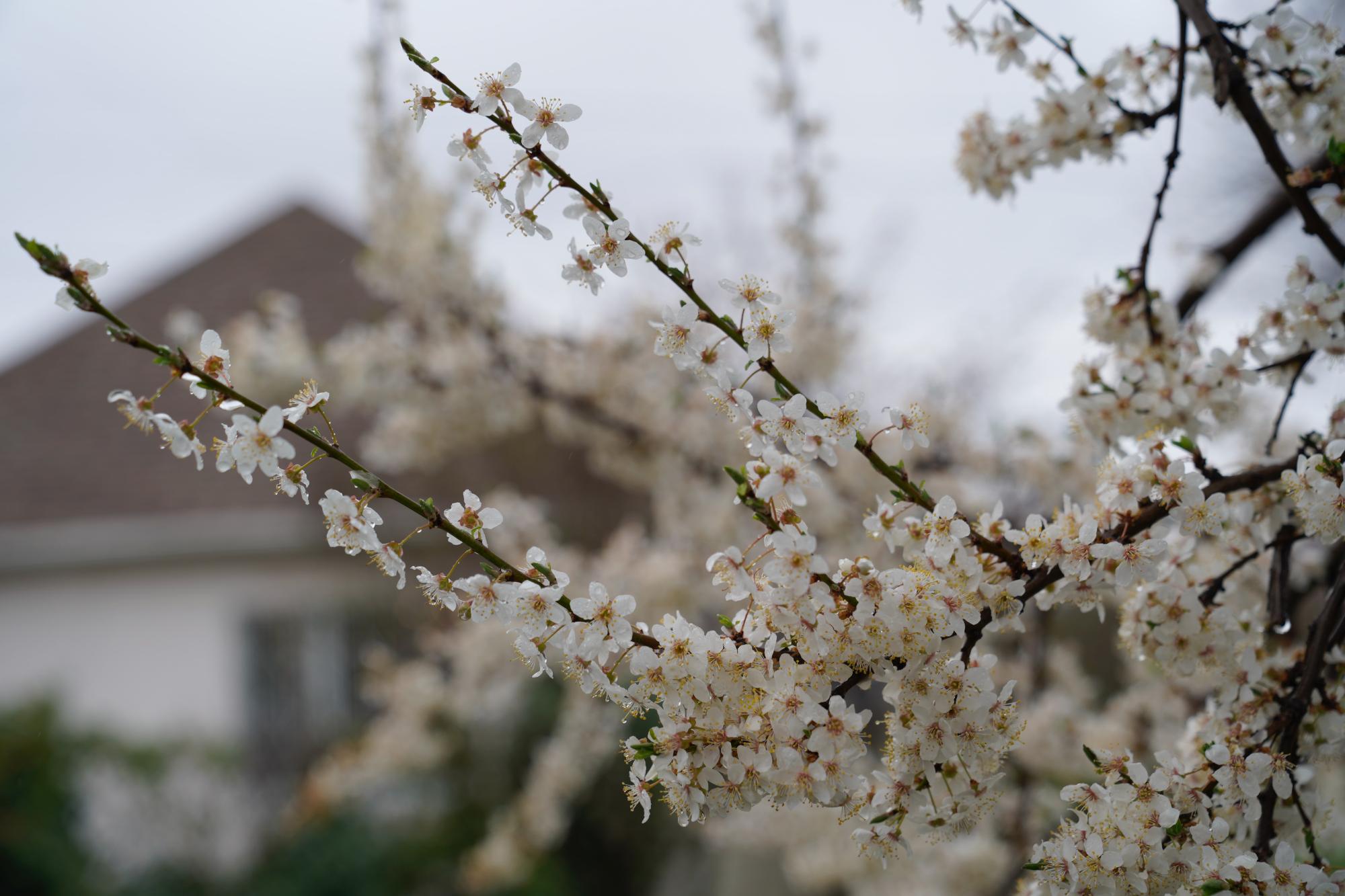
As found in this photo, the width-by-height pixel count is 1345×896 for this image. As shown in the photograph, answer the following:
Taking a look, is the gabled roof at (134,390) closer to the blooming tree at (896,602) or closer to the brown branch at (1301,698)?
the blooming tree at (896,602)

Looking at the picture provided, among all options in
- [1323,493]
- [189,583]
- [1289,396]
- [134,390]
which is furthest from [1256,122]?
[134,390]

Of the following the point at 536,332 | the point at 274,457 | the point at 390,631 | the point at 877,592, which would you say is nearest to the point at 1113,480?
the point at 877,592

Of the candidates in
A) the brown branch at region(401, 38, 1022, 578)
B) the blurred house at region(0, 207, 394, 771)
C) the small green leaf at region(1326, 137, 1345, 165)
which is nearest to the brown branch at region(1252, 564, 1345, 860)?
the brown branch at region(401, 38, 1022, 578)

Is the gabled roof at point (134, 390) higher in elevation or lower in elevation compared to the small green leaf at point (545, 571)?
higher

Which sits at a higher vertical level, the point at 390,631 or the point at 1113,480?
the point at 390,631

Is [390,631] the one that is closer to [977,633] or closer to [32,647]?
[32,647]

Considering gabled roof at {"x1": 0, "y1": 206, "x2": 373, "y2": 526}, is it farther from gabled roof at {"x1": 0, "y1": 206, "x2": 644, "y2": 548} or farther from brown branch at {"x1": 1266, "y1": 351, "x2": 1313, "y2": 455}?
brown branch at {"x1": 1266, "y1": 351, "x2": 1313, "y2": 455}

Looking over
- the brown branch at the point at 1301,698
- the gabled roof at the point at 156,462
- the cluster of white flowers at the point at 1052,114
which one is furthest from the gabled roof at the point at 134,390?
the brown branch at the point at 1301,698
